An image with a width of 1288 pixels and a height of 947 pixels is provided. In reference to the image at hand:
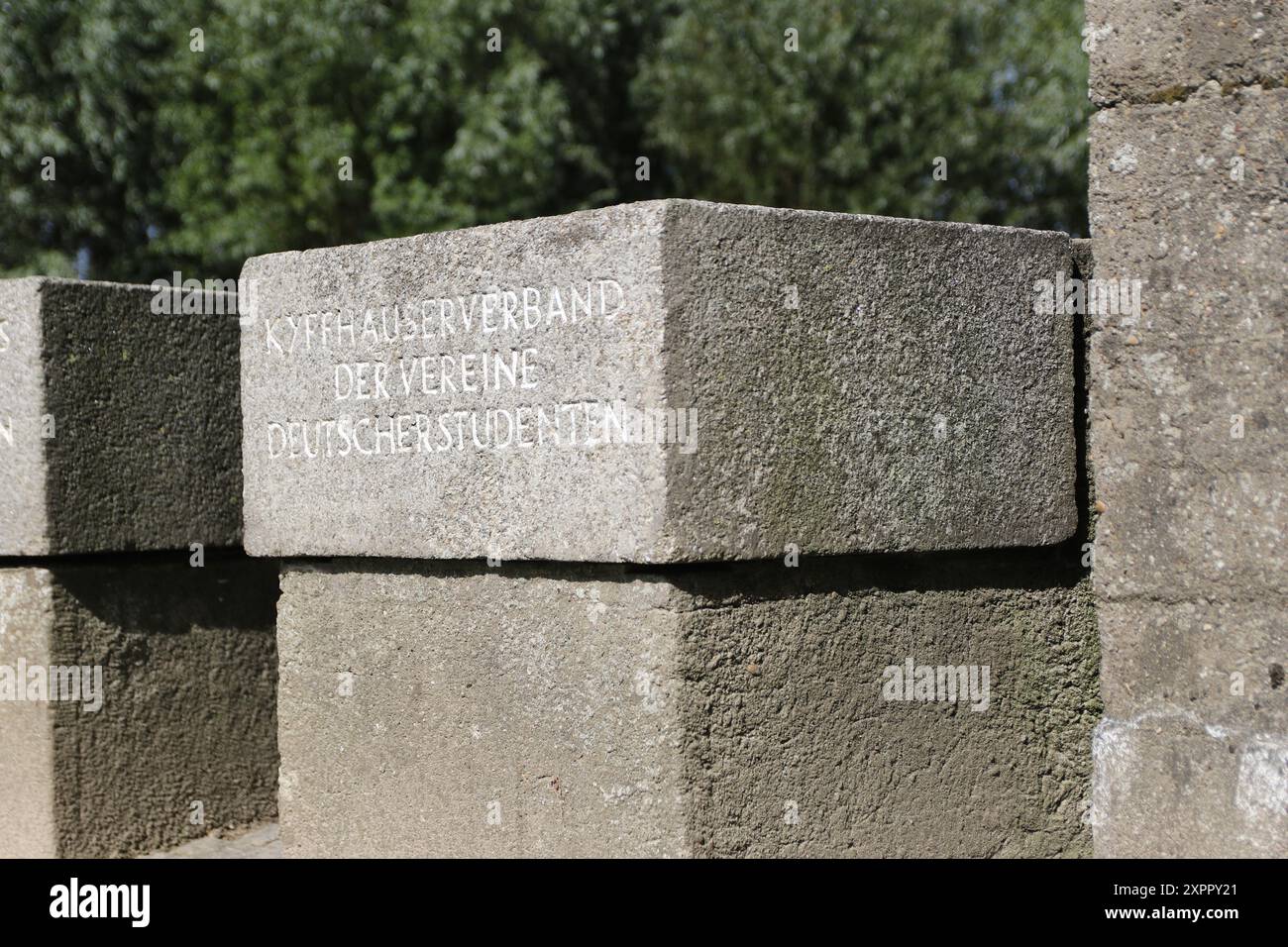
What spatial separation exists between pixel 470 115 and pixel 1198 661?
13680 mm

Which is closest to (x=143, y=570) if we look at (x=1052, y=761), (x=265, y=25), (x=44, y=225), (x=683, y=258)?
(x=683, y=258)

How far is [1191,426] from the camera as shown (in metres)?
3.25

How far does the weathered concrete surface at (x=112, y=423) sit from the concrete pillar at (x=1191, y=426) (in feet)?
8.16

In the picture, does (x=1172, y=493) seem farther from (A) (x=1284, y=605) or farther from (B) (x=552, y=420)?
(B) (x=552, y=420)

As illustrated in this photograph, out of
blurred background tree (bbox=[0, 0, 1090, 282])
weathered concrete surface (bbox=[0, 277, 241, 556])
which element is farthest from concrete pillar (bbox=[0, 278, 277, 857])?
blurred background tree (bbox=[0, 0, 1090, 282])

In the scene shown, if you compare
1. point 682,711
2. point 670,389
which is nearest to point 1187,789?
point 682,711

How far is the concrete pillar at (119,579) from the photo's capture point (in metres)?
4.03

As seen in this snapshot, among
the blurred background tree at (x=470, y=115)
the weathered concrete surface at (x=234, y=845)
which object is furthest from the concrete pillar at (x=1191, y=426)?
the blurred background tree at (x=470, y=115)

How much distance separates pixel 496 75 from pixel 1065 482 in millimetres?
13511

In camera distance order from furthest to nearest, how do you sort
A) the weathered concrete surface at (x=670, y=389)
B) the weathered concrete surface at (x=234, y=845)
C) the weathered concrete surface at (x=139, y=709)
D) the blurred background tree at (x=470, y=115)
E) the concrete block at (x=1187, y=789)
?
1. the blurred background tree at (x=470, y=115)
2. the weathered concrete surface at (x=234, y=845)
3. the weathered concrete surface at (x=139, y=709)
4. the concrete block at (x=1187, y=789)
5. the weathered concrete surface at (x=670, y=389)

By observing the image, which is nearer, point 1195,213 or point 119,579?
point 1195,213

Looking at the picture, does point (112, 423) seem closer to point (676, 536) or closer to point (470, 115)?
point (676, 536)

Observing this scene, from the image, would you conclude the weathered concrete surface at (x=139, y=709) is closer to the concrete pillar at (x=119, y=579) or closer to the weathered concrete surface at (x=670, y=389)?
the concrete pillar at (x=119, y=579)

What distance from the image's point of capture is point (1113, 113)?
3344mm
